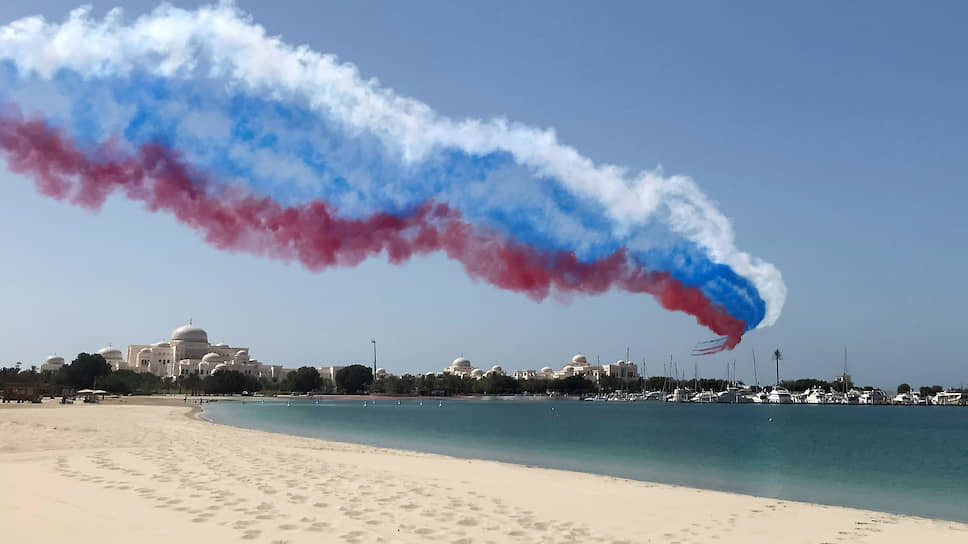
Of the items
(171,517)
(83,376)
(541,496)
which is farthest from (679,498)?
(83,376)

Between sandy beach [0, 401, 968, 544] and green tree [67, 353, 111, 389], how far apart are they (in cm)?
13702

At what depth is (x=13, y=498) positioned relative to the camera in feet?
45.3

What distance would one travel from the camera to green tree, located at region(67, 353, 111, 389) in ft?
473

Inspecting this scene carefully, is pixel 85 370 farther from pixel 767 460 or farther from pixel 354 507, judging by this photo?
pixel 354 507

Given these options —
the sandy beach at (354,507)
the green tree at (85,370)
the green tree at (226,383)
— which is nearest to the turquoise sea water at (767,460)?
the sandy beach at (354,507)

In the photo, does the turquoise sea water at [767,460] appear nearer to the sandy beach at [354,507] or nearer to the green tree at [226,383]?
the sandy beach at [354,507]

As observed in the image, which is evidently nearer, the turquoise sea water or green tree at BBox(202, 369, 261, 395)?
the turquoise sea water

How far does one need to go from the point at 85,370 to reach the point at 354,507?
152540 millimetres

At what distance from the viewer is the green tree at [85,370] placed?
144125 mm

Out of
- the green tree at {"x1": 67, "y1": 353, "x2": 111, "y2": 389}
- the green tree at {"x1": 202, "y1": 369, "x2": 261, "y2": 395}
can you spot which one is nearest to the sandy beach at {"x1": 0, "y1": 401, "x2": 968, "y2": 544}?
the green tree at {"x1": 67, "y1": 353, "x2": 111, "y2": 389}

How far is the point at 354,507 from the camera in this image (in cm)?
1470

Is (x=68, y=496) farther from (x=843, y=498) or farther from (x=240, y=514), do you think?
(x=843, y=498)

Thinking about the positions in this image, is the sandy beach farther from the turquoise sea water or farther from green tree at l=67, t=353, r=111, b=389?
green tree at l=67, t=353, r=111, b=389

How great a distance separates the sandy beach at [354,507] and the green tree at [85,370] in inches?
5395
